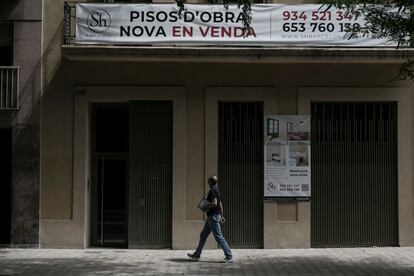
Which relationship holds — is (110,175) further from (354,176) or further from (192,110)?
(354,176)

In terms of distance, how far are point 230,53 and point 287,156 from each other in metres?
2.90

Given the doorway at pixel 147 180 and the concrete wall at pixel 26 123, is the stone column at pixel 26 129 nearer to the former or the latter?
the concrete wall at pixel 26 123

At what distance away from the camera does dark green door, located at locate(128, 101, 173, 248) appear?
604 inches

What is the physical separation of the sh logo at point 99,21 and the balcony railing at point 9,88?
87.6 inches

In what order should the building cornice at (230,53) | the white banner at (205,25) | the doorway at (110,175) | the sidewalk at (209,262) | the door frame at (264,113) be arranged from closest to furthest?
the sidewalk at (209,262)
the building cornice at (230,53)
the white banner at (205,25)
the door frame at (264,113)
the doorway at (110,175)

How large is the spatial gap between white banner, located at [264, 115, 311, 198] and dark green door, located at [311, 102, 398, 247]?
0.25 meters

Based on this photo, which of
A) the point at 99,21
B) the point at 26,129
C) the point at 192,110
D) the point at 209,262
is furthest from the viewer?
the point at 192,110

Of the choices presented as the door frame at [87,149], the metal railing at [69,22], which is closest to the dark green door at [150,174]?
the door frame at [87,149]

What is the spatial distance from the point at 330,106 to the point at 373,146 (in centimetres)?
143

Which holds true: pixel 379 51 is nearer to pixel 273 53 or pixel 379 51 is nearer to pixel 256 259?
pixel 273 53

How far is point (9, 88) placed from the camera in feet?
50.7

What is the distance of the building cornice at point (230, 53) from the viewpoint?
14.6 metres

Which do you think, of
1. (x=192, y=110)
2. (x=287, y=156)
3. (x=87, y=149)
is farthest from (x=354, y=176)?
(x=87, y=149)

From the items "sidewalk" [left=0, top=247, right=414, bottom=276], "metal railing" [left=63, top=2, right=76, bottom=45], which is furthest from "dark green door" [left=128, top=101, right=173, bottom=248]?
"metal railing" [left=63, top=2, right=76, bottom=45]
